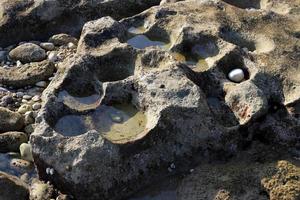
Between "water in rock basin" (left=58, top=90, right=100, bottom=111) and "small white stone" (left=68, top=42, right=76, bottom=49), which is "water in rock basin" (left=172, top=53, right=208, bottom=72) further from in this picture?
"small white stone" (left=68, top=42, right=76, bottom=49)

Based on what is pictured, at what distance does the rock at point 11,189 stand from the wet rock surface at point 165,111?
10cm

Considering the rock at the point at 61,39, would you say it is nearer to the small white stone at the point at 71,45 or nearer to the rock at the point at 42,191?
the small white stone at the point at 71,45

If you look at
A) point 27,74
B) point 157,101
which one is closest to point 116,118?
point 157,101

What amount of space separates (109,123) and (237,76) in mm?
1470

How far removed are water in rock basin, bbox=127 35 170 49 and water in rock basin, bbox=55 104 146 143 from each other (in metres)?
1.15

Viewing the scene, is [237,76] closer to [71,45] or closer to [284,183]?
[284,183]

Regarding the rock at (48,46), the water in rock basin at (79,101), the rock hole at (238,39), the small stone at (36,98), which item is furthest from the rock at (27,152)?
the rock hole at (238,39)

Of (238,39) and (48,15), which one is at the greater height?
(238,39)

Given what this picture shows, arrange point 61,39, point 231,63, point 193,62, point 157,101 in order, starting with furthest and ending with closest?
point 61,39, point 193,62, point 231,63, point 157,101

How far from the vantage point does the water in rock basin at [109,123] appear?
489 cm

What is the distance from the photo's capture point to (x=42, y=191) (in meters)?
4.73

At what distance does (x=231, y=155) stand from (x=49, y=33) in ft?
11.0

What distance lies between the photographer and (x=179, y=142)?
4.88 meters

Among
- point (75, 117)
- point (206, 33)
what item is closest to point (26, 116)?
point (75, 117)
